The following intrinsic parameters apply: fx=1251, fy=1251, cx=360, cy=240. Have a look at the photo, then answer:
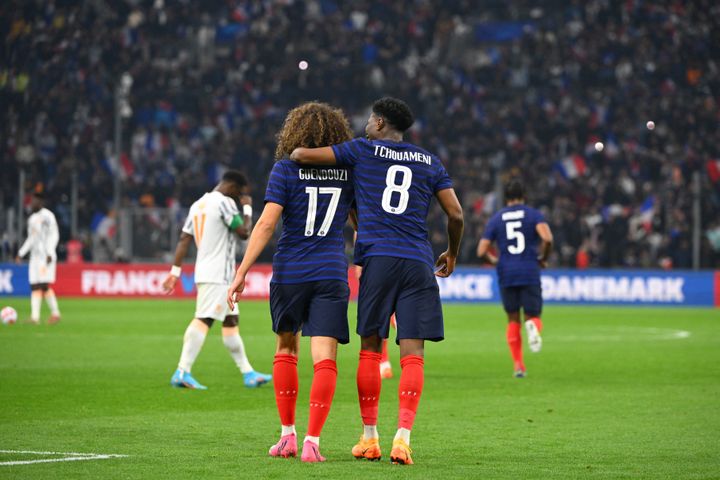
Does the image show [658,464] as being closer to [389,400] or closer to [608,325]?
[389,400]

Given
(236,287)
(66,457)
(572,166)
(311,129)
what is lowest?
(66,457)

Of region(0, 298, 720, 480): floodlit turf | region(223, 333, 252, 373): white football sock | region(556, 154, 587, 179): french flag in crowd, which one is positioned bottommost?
region(0, 298, 720, 480): floodlit turf

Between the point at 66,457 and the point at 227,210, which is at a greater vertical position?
the point at 227,210

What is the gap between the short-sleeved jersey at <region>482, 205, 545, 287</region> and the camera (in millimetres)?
15555

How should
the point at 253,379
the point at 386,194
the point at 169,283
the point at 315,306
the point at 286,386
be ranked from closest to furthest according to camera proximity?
the point at 386,194
the point at 315,306
the point at 286,386
the point at 169,283
the point at 253,379

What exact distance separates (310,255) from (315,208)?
0.31 m

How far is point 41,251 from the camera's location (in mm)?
24875

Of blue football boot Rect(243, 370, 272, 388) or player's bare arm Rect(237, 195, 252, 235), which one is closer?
player's bare arm Rect(237, 195, 252, 235)

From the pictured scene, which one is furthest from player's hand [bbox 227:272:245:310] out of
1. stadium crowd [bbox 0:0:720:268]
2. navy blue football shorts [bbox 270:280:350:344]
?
stadium crowd [bbox 0:0:720:268]

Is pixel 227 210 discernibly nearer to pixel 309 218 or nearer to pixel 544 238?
pixel 544 238

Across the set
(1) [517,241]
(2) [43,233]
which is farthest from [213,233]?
(2) [43,233]

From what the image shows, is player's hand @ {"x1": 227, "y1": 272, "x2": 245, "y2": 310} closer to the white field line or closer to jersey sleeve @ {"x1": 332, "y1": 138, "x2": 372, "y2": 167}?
jersey sleeve @ {"x1": 332, "y1": 138, "x2": 372, "y2": 167}

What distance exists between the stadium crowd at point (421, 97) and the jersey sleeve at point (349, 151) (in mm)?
24770

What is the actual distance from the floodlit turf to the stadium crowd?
37.8ft
